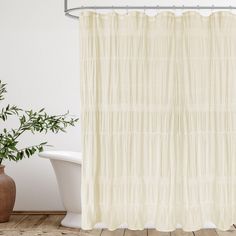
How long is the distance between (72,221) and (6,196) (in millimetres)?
619

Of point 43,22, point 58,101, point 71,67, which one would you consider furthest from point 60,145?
point 43,22

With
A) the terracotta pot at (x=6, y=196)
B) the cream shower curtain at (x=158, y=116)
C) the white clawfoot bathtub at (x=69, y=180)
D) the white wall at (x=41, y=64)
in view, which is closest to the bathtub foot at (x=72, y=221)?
the white clawfoot bathtub at (x=69, y=180)

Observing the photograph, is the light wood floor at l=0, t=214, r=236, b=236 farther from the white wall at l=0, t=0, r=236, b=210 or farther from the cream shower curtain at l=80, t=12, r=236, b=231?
the cream shower curtain at l=80, t=12, r=236, b=231

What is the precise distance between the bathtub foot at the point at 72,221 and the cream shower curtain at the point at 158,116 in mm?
1563

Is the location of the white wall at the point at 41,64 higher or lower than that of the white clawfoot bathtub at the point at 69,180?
higher

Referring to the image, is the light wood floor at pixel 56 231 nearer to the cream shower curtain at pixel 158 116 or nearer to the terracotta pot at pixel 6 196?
the terracotta pot at pixel 6 196

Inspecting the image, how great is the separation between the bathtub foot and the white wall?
63 centimetres

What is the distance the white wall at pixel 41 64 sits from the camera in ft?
17.0

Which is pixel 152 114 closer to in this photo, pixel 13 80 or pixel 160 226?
pixel 160 226

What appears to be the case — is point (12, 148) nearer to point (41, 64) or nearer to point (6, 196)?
point (6, 196)

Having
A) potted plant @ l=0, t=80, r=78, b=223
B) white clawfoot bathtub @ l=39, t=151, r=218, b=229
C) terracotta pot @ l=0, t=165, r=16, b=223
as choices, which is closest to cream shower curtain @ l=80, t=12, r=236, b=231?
white clawfoot bathtub @ l=39, t=151, r=218, b=229

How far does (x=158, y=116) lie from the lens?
2926 mm

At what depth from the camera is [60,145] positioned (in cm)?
520

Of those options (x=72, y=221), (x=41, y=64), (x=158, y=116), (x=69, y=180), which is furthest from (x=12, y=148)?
(x=158, y=116)
